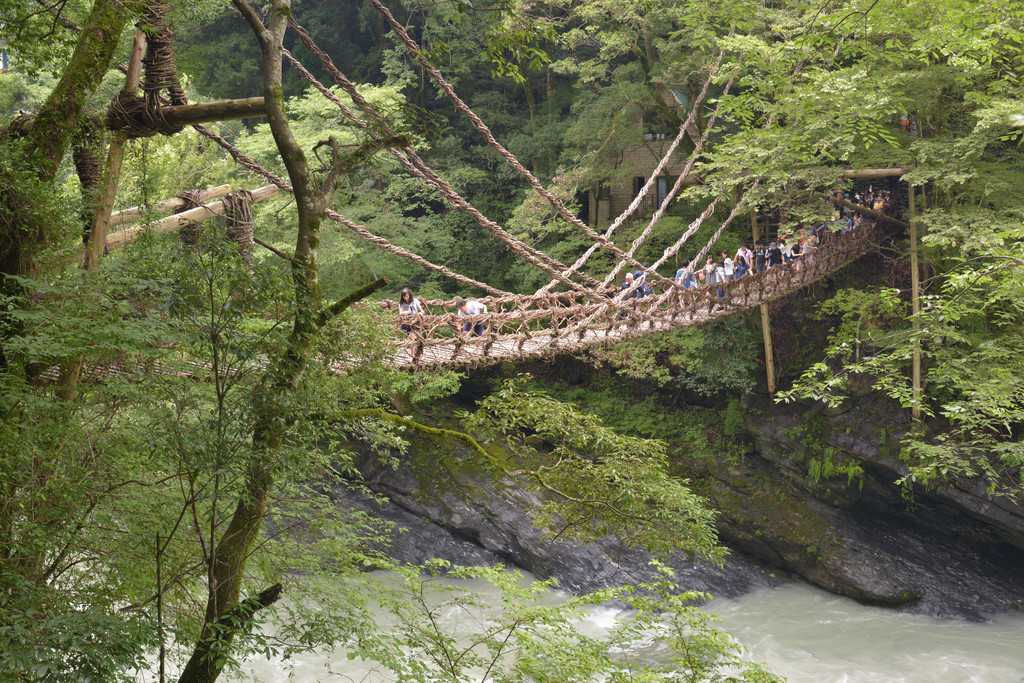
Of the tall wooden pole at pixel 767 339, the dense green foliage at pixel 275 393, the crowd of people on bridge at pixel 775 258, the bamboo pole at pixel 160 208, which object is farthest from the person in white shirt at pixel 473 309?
the tall wooden pole at pixel 767 339

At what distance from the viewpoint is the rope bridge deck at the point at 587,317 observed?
5.45 m

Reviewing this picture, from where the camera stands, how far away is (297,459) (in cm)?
241

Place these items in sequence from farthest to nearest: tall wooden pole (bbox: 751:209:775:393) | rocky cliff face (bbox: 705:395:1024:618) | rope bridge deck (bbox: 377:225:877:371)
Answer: tall wooden pole (bbox: 751:209:775:393)
rocky cliff face (bbox: 705:395:1024:618)
rope bridge deck (bbox: 377:225:877:371)

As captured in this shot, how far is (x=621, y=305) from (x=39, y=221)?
4.65m

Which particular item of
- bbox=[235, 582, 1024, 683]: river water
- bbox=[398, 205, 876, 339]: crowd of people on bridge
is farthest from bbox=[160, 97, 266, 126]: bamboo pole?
bbox=[398, 205, 876, 339]: crowd of people on bridge

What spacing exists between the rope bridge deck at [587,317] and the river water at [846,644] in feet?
8.79

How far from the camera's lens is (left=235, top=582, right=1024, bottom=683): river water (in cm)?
643

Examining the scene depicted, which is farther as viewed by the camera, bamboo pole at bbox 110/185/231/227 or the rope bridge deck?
the rope bridge deck

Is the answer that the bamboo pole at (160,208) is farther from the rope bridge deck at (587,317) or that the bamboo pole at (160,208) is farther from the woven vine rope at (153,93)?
the rope bridge deck at (587,317)

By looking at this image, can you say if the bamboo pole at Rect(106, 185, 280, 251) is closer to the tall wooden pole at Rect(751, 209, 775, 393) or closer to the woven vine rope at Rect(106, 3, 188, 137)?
the woven vine rope at Rect(106, 3, 188, 137)

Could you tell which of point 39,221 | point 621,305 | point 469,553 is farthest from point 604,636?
point 39,221

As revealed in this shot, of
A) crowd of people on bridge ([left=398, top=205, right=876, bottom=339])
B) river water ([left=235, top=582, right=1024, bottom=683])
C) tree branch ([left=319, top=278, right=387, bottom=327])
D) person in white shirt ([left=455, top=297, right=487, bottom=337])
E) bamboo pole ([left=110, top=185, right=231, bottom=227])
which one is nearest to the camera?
tree branch ([left=319, top=278, right=387, bottom=327])

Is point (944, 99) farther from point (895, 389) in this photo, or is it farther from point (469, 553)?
point (469, 553)

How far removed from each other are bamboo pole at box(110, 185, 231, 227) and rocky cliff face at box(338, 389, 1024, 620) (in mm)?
4736
